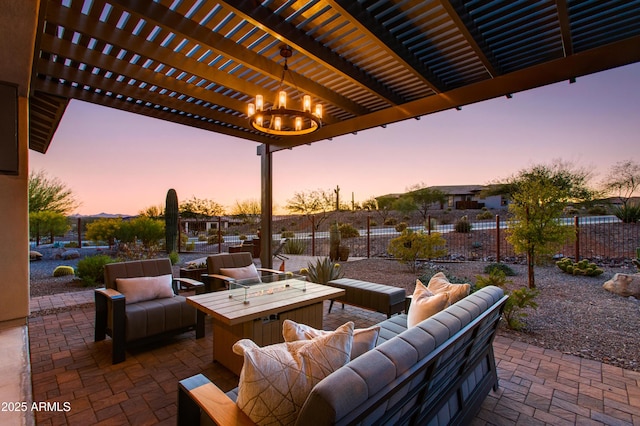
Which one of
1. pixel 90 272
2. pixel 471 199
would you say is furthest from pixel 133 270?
pixel 471 199

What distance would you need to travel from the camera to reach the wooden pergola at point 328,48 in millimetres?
2373

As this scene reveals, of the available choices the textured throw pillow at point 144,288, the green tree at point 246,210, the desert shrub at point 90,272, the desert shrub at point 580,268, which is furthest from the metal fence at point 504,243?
the textured throw pillow at point 144,288

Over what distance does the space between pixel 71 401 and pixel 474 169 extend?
12247mm

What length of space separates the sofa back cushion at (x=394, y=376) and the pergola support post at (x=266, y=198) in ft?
15.2

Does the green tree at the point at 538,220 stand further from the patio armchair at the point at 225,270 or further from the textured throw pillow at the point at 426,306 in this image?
the patio armchair at the point at 225,270

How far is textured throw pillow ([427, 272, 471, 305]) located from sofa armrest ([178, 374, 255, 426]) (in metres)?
1.58

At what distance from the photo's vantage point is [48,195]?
9.57 metres

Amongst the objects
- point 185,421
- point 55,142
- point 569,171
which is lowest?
point 185,421

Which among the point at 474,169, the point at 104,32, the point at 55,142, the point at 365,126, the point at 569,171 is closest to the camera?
the point at 104,32

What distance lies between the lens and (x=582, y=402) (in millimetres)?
2248

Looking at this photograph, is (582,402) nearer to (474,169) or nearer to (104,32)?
(104,32)

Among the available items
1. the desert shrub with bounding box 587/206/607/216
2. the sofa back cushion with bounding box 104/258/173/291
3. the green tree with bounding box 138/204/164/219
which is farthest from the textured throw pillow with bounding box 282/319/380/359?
the desert shrub with bounding box 587/206/607/216

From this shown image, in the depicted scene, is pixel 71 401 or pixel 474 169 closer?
pixel 71 401

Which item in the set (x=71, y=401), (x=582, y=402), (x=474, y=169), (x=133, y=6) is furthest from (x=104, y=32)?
(x=474, y=169)
